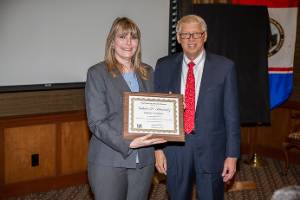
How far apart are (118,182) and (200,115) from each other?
2.14ft

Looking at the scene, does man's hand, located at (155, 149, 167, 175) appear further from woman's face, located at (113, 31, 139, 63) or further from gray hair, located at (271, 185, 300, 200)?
gray hair, located at (271, 185, 300, 200)

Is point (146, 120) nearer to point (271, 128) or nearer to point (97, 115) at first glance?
point (97, 115)

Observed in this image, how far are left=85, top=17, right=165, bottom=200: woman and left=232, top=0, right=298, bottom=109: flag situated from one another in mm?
3358

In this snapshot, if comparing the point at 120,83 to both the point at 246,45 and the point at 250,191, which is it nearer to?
the point at 246,45

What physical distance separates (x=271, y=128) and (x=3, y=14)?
3.76m

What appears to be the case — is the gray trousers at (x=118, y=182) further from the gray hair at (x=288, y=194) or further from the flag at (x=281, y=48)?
the flag at (x=281, y=48)

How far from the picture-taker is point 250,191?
183 inches

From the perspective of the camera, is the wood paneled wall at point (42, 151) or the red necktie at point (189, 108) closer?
the red necktie at point (189, 108)

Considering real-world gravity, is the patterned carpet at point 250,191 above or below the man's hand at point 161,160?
below

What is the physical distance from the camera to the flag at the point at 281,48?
5.41m

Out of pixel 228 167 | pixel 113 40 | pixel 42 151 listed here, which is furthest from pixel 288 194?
pixel 42 151

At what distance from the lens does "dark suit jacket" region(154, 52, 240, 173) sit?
267cm

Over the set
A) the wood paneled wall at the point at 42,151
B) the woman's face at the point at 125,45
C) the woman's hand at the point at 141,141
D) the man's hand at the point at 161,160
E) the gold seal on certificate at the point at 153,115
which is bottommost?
the wood paneled wall at the point at 42,151

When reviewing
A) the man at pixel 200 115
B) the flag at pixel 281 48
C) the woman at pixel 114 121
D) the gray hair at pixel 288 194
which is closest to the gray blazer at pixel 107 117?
the woman at pixel 114 121
